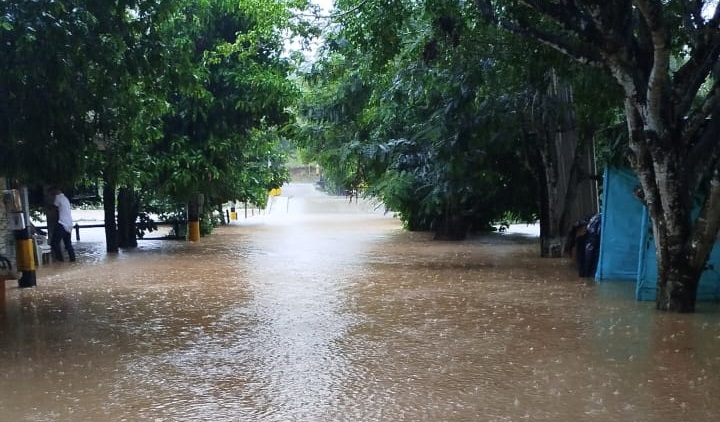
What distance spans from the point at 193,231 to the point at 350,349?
16.6 m

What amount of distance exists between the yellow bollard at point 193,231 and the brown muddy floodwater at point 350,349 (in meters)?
9.28

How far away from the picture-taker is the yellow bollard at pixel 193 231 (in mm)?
23062

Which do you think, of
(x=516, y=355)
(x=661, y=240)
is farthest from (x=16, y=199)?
(x=661, y=240)

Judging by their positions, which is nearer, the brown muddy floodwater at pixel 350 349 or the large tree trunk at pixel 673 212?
the brown muddy floodwater at pixel 350 349

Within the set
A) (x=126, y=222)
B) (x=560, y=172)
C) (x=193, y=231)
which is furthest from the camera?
(x=193, y=231)

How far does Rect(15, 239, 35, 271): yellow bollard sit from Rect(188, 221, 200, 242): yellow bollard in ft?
36.4

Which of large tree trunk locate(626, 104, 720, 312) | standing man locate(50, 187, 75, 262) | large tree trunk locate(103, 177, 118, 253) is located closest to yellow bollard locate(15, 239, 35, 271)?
standing man locate(50, 187, 75, 262)

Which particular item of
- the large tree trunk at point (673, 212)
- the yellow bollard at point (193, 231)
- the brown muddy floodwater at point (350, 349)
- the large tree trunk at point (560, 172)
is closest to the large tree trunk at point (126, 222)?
the yellow bollard at point (193, 231)

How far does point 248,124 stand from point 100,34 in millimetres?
10404

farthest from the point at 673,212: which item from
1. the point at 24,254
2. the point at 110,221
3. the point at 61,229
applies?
the point at 110,221

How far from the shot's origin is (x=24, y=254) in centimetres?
1179

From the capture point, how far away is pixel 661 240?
8781 millimetres

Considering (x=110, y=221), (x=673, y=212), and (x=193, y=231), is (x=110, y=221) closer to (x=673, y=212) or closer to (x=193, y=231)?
(x=193, y=231)

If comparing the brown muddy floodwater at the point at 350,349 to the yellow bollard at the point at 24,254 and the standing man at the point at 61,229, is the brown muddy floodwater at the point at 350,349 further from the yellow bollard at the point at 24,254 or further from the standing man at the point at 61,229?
the standing man at the point at 61,229
